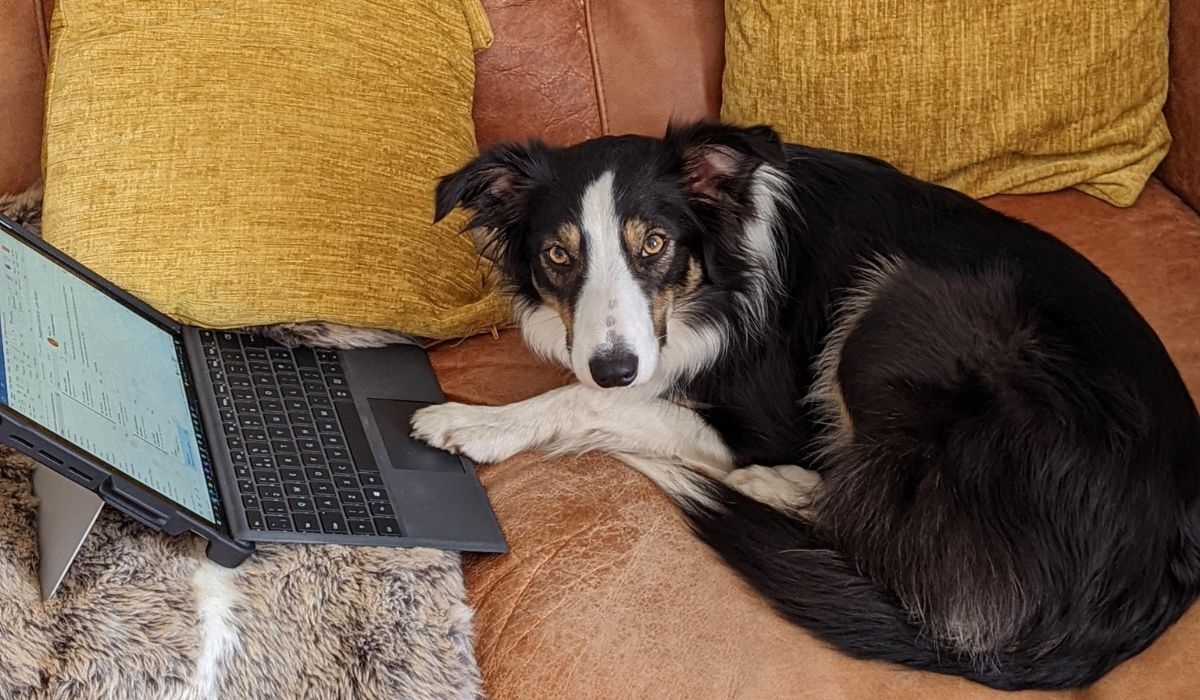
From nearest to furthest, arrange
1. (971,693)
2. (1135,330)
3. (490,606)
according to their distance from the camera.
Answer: (971,693) → (490,606) → (1135,330)

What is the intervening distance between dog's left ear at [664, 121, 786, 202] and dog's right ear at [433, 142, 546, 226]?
23cm

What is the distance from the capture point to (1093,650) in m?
1.52

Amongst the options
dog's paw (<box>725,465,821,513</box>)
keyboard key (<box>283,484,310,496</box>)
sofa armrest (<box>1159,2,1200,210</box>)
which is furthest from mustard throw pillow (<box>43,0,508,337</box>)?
sofa armrest (<box>1159,2,1200,210</box>)

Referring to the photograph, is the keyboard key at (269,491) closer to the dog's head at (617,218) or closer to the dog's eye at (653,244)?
the dog's head at (617,218)

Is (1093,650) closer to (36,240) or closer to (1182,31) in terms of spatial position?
(1182,31)

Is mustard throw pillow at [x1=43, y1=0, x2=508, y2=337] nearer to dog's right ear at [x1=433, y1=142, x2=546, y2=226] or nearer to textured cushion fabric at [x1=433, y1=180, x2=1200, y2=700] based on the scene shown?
dog's right ear at [x1=433, y1=142, x2=546, y2=226]

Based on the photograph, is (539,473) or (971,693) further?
(539,473)

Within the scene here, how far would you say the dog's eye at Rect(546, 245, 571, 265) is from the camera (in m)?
1.84

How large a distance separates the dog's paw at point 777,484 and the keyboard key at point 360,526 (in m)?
0.58

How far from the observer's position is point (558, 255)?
186cm

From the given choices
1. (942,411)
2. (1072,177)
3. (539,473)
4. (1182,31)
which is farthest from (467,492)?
(1182,31)

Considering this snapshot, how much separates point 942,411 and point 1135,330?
34 cm

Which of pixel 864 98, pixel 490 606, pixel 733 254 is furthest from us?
pixel 864 98

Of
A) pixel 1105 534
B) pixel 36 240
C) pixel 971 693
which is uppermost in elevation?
pixel 36 240
